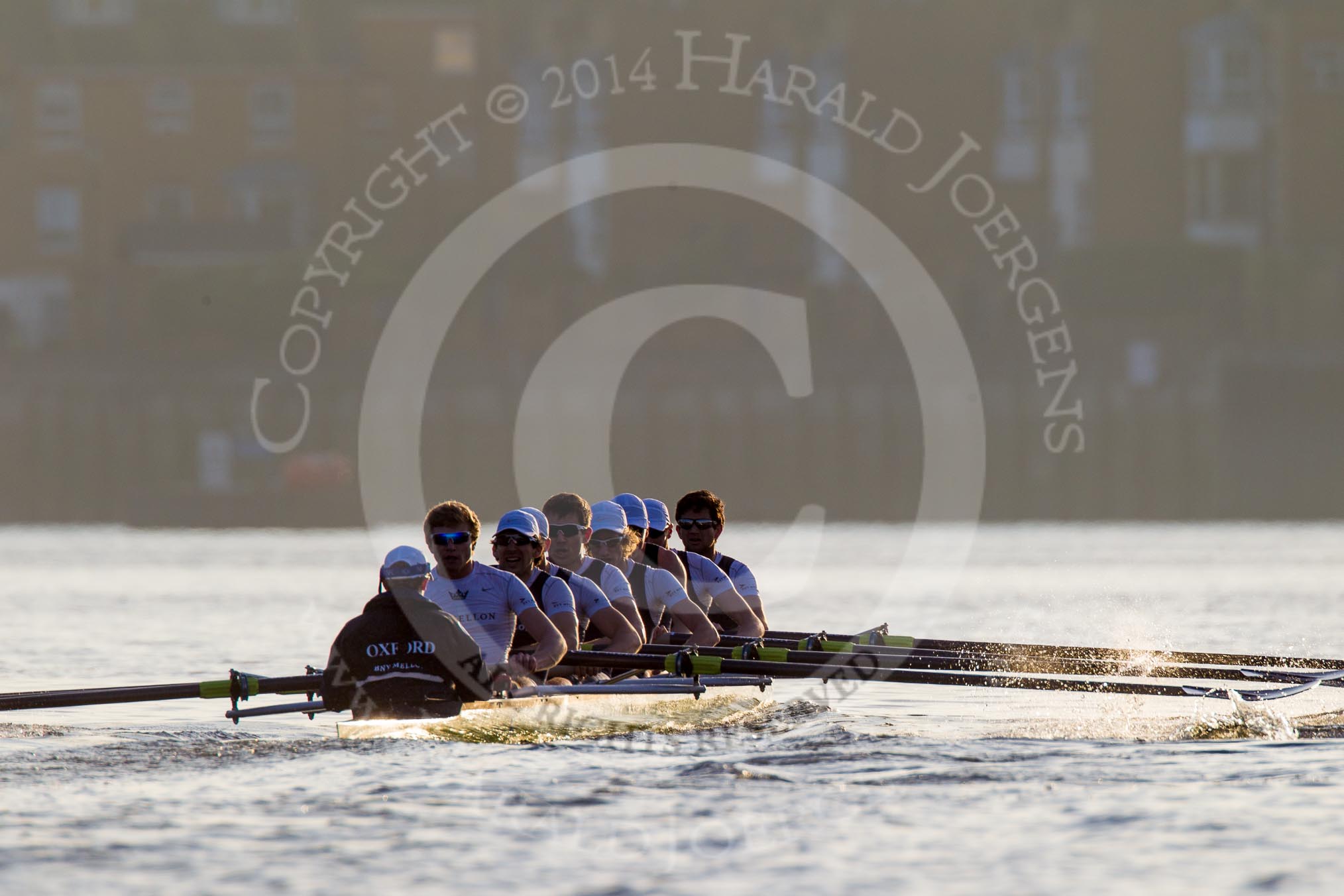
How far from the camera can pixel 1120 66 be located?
71688mm

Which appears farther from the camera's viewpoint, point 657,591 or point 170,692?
point 657,591

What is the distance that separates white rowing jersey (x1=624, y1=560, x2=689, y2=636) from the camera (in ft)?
56.0

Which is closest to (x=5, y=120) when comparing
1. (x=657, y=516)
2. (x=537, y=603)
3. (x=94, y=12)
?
(x=94, y=12)

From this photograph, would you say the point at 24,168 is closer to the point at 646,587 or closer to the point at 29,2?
the point at 29,2

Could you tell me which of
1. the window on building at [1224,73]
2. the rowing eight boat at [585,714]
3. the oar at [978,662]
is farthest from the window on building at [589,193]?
the rowing eight boat at [585,714]

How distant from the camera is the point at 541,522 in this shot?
1598 cm

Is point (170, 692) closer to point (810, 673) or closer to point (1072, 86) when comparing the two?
point (810, 673)

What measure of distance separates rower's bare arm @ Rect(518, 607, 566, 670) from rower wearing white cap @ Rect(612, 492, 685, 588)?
3.28 m

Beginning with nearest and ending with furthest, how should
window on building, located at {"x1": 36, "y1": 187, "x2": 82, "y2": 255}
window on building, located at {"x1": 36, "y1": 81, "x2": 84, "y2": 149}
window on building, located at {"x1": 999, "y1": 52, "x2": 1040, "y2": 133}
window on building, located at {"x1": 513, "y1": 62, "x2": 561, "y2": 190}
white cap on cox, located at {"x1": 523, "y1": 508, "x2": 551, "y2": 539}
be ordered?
white cap on cox, located at {"x1": 523, "y1": 508, "x2": 551, "y2": 539}, window on building, located at {"x1": 513, "y1": 62, "x2": 561, "y2": 190}, window on building, located at {"x1": 999, "y1": 52, "x2": 1040, "y2": 133}, window on building, located at {"x1": 36, "y1": 81, "x2": 84, "y2": 149}, window on building, located at {"x1": 36, "y1": 187, "x2": 82, "y2": 255}

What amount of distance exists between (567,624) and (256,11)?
2622 inches

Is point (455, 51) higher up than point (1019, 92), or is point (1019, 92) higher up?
point (455, 51)

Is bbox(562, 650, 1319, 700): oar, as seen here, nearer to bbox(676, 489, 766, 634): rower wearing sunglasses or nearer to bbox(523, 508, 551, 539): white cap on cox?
bbox(523, 508, 551, 539): white cap on cox

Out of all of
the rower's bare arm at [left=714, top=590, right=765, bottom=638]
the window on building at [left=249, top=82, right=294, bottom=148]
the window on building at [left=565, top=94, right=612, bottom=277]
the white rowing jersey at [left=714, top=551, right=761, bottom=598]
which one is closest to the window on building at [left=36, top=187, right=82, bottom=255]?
the window on building at [left=249, top=82, right=294, bottom=148]

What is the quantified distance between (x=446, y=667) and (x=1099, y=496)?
5139 centimetres
